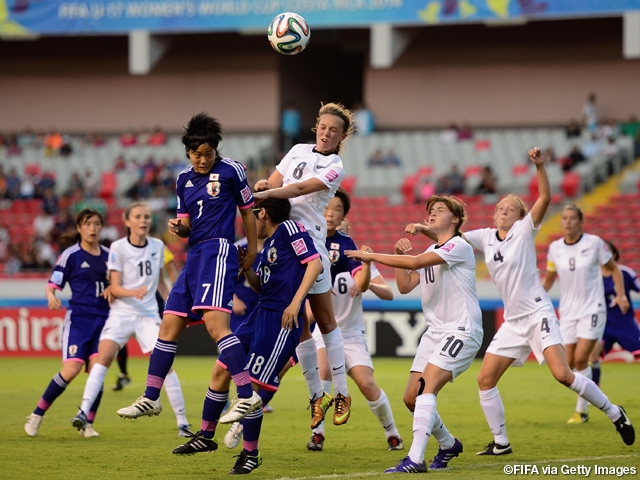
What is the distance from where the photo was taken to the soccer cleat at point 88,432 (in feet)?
30.4

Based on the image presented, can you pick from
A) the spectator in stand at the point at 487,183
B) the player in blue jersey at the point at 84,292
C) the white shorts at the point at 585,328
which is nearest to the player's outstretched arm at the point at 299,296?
the player in blue jersey at the point at 84,292

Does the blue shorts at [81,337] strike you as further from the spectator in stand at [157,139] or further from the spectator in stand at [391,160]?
the spectator in stand at [157,139]

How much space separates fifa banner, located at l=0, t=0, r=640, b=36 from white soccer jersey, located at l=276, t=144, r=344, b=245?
19491 mm

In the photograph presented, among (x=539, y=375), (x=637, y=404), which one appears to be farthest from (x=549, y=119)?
(x=637, y=404)

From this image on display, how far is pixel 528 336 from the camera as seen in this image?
27.0 ft

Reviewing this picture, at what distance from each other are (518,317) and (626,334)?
14.3ft

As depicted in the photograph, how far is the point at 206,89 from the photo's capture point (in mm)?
33406

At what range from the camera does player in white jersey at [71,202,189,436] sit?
373 inches

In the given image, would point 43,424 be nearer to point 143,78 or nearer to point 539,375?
point 539,375

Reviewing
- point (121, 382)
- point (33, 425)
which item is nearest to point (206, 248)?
point (33, 425)

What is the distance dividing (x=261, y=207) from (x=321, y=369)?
2.07 m

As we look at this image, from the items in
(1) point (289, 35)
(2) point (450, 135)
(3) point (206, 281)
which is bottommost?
(3) point (206, 281)

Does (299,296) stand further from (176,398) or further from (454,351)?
(176,398)

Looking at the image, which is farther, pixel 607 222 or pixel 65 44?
pixel 65 44
